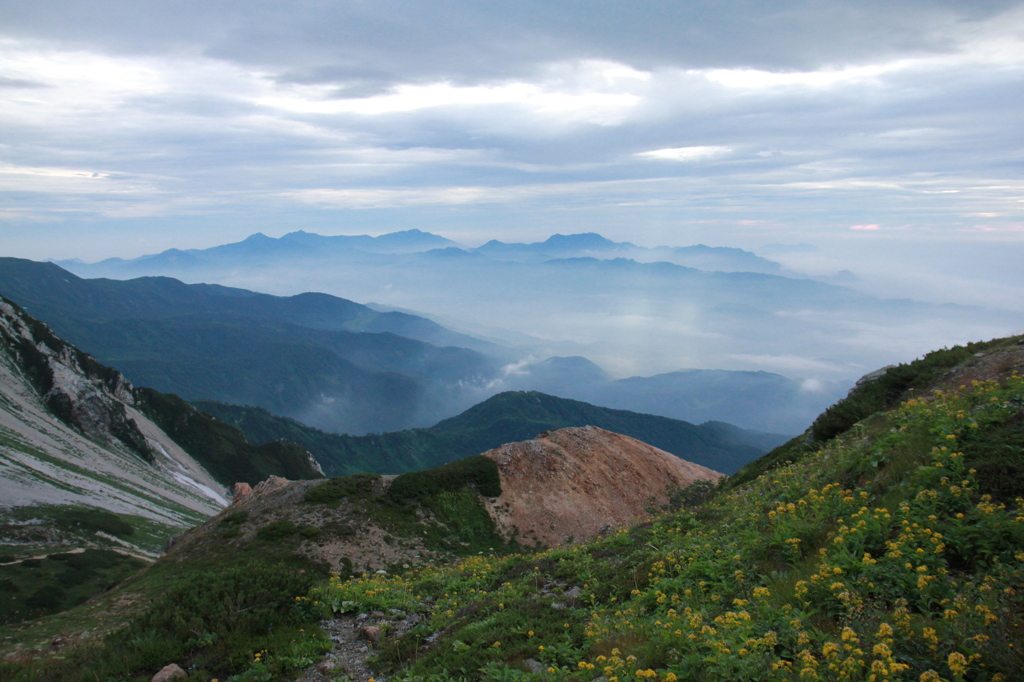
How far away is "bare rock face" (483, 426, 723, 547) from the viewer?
126ft

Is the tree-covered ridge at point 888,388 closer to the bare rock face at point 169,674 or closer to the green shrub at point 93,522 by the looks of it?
the bare rock face at point 169,674

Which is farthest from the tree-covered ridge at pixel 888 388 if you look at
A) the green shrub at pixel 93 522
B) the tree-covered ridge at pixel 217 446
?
the tree-covered ridge at pixel 217 446

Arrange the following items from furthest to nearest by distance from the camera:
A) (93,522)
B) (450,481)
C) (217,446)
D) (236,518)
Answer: (217,446), (93,522), (450,481), (236,518)

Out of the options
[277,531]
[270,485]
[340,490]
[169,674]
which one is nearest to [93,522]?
[270,485]

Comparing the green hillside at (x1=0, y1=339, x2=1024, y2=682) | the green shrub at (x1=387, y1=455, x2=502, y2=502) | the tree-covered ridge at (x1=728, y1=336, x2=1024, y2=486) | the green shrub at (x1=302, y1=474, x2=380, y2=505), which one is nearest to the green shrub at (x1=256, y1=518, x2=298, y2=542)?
the green shrub at (x1=302, y1=474, x2=380, y2=505)

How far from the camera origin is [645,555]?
1170 cm

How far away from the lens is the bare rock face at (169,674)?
29.7ft

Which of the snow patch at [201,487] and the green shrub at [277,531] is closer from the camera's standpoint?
the green shrub at [277,531]

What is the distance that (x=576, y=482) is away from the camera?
43.3 meters

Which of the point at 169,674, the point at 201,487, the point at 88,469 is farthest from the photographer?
the point at 201,487

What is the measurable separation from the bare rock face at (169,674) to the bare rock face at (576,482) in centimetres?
2826

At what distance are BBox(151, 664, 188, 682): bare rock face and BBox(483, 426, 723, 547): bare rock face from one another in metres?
28.3

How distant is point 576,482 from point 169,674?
120 feet

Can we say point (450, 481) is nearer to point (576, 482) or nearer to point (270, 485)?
point (576, 482)
